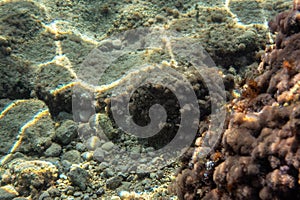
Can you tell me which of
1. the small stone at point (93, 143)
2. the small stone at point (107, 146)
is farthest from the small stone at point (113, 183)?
the small stone at point (93, 143)

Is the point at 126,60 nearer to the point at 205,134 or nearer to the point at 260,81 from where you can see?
the point at 205,134

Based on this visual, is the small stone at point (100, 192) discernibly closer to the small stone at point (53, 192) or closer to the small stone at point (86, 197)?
the small stone at point (86, 197)

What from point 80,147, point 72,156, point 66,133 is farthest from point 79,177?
point 66,133

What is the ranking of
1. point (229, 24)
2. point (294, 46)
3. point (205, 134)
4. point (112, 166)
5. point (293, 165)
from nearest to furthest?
point (293, 165) < point (294, 46) < point (205, 134) < point (112, 166) < point (229, 24)

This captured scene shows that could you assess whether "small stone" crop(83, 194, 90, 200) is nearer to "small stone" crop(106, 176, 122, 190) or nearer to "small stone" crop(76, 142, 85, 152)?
"small stone" crop(106, 176, 122, 190)

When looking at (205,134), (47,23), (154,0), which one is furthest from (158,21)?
(205,134)

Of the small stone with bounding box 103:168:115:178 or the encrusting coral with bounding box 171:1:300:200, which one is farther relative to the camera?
the small stone with bounding box 103:168:115:178

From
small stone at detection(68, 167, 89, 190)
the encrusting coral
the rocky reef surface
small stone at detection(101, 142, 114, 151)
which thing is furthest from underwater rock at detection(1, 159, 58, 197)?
the encrusting coral
